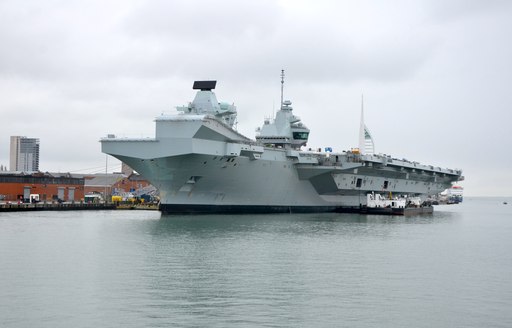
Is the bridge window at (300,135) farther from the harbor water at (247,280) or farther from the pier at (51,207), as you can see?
the harbor water at (247,280)

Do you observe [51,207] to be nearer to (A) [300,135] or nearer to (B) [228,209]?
(B) [228,209]

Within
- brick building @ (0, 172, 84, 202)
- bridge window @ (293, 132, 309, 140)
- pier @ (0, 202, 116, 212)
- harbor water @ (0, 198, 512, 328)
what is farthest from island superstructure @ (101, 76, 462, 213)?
brick building @ (0, 172, 84, 202)

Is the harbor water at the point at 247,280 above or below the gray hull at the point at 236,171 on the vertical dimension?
below

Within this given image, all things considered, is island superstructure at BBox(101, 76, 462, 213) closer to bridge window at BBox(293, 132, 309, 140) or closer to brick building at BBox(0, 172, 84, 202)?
bridge window at BBox(293, 132, 309, 140)

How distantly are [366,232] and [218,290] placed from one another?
1721cm

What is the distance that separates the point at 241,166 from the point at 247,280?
2173 centimetres

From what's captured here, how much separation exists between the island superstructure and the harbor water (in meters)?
7.23

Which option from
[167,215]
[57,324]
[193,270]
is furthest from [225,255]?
[167,215]

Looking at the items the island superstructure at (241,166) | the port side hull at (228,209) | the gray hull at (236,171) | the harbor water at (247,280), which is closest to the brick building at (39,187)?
the island superstructure at (241,166)

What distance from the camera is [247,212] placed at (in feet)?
134

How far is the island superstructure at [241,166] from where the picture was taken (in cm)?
3459

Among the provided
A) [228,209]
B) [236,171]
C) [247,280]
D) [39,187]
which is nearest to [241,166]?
[236,171]

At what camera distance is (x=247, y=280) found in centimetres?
1655

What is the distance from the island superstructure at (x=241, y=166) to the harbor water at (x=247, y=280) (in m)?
7.23
